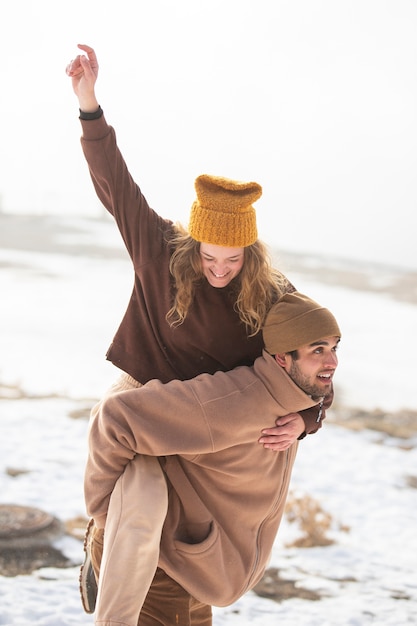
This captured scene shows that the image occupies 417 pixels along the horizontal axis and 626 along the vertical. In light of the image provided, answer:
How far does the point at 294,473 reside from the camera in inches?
288

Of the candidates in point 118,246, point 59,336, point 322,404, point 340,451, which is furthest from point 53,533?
point 118,246

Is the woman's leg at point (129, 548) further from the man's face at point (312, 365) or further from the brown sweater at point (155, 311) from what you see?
the man's face at point (312, 365)

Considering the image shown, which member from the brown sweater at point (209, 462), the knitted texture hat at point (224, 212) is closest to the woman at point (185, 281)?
the knitted texture hat at point (224, 212)

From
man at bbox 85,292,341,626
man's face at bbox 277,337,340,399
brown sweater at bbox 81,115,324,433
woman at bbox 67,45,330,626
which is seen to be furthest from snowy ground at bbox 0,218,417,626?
man's face at bbox 277,337,340,399

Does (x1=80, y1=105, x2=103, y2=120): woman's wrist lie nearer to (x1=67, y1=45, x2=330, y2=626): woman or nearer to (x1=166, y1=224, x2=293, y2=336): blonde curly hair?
(x1=67, y1=45, x2=330, y2=626): woman

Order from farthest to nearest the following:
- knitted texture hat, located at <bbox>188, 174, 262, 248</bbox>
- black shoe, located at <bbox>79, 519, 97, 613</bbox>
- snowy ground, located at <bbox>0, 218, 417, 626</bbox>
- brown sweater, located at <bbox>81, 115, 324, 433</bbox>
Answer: snowy ground, located at <bbox>0, 218, 417, 626</bbox>, black shoe, located at <bbox>79, 519, 97, 613</bbox>, brown sweater, located at <bbox>81, 115, 324, 433</bbox>, knitted texture hat, located at <bbox>188, 174, 262, 248</bbox>

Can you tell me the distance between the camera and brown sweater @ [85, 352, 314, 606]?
112 inches

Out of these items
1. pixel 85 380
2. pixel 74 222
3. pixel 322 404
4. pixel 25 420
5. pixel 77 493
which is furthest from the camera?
pixel 74 222

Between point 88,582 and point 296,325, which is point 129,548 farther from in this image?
point 296,325

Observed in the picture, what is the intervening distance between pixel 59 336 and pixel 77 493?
8.08 metres

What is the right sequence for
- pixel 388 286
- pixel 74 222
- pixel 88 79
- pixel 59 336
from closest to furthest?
pixel 88 79 → pixel 59 336 → pixel 388 286 → pixel 74 222

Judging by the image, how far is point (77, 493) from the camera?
19.9ft

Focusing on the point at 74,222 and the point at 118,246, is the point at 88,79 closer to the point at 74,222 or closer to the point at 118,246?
the point at 118,246

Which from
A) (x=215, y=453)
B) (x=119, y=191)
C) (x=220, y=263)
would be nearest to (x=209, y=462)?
(x=215, y=453)
